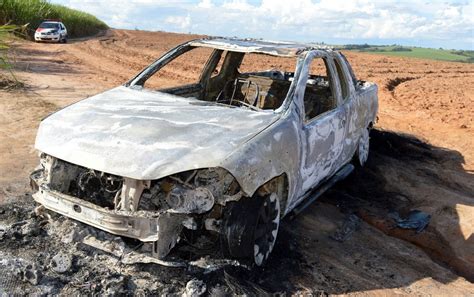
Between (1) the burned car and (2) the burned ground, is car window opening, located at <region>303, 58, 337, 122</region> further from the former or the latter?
(2) the burned ground

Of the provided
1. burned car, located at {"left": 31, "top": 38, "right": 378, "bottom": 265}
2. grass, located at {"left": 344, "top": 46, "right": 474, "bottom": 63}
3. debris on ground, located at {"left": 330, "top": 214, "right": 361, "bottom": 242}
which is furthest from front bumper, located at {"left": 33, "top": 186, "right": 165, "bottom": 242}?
grass, located at {"left": 344, "top": 46, "right": 474, "bottom": 63}

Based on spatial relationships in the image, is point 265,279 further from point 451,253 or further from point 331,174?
point 451,253

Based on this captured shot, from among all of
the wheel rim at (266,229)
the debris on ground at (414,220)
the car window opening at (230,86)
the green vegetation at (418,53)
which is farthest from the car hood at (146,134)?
the green vegetation at (418,53)

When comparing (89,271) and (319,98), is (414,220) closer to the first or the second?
(319,98)

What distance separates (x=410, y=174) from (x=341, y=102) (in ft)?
7.06

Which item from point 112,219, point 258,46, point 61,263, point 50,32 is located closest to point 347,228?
point 258,46

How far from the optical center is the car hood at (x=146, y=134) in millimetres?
3459

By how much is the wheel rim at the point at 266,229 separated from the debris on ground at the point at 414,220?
81.2 inches

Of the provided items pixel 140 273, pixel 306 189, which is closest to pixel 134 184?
pixel 140 273

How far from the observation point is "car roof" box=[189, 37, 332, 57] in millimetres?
4914

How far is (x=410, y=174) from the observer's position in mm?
7035

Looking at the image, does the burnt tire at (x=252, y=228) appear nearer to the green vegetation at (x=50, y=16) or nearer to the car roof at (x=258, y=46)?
the car roof at (x=258, y=46)

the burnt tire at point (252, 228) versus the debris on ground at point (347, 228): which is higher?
the burnt tire at point (252, 228)

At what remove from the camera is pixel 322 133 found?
188 inches
